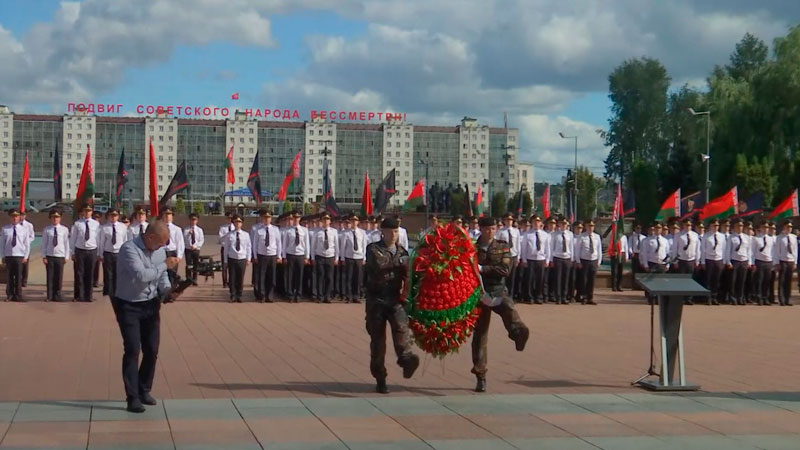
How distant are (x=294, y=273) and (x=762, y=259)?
1086 centimetres

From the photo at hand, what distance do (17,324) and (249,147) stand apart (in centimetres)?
13396

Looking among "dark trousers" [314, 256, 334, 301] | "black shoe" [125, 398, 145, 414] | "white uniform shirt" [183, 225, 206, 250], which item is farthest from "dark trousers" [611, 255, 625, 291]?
"black shoe" [125, 398, 145, 414]

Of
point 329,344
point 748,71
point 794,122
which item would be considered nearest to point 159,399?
point 329,344

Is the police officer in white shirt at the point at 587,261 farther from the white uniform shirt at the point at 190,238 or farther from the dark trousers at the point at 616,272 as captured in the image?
the white uniform shirt at the point at 190,238

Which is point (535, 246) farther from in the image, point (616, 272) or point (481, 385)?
point (481, 385)

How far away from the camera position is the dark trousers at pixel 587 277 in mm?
22656

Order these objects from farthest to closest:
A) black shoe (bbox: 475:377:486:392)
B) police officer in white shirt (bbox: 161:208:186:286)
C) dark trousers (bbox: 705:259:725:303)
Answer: dark trousers (bbox: 705:259:725:303) → police officer in white shirt (bbox: 161:208:186:286) → black shoe (bbox: 475:377:486:392)

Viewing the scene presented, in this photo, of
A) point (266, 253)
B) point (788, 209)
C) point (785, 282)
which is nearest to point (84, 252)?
point (266, 253)

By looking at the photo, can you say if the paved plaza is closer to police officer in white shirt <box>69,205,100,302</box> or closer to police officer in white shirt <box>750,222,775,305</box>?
police officer in white shirt <box>69,205,100,302</box>

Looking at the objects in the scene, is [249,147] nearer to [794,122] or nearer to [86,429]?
[794,122]

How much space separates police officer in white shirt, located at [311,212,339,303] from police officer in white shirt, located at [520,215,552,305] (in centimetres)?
427

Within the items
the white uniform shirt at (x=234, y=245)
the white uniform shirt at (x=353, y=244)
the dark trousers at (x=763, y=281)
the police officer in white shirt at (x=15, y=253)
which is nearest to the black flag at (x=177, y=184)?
the white uniform shirt at (x=234, y=245)

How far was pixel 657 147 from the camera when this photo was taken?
71.1 m

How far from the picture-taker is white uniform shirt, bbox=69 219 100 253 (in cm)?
2009
